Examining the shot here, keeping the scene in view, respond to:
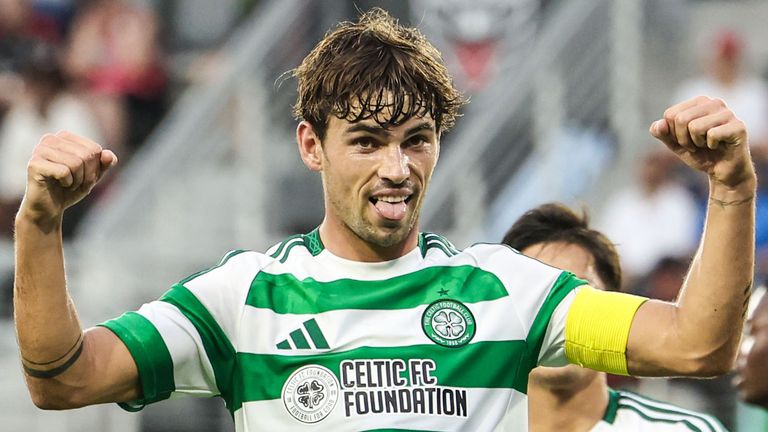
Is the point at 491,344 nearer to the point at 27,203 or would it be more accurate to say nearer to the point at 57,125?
the point at 27,203

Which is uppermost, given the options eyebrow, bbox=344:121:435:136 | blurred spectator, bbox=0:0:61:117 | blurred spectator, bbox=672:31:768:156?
blurred spectator, bbox=0:0:61:117

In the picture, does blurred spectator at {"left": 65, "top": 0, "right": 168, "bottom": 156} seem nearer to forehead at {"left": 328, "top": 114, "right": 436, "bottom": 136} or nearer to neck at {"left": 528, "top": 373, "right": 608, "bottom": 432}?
neck at {"left": 528, "top": 373, "right": 608, "bottom": 432}

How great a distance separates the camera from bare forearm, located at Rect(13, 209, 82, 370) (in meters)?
3.39

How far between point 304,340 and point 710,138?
3.48 feet

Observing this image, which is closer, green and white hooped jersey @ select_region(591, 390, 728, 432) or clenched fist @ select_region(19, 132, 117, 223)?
clenched fist @ select_region(19, 132, 117, 223)

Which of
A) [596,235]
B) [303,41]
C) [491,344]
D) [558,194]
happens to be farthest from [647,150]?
[491,344]

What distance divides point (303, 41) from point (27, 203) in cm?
711

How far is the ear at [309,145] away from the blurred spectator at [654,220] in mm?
5210

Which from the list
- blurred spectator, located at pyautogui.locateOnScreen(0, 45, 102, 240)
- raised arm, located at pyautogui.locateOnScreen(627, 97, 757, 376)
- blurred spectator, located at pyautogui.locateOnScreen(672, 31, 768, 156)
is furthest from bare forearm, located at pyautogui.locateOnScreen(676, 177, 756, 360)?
blurred spectator, located at pyautogui.locateOnScreen(0, 45, 102, 240)

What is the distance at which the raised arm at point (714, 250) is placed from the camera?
3.31 meters

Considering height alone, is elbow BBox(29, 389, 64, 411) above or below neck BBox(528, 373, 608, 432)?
above


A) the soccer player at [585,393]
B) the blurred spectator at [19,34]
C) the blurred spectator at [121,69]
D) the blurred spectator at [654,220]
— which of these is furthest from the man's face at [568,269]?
the blurred spectator at [19,34]

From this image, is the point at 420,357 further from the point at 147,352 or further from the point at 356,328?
the point at 147,352

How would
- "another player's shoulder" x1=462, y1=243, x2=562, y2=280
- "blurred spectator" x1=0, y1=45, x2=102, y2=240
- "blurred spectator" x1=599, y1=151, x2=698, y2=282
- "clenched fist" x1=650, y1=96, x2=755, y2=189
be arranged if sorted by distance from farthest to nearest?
"blurred spectator" x1=0, y1=45, x2=102, y2=240 → "blurred spectator" x1=599, y1=151, x2=698, y2=282 → "another player's shoulder" x1=462, y1=243, x2=562, y2=280 → "clenched fist" x1=650, y1=96, x2=755, y2=189
